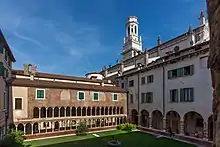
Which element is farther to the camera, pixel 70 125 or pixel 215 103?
pixel 70 125

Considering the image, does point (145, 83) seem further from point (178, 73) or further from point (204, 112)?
point (204, 112)

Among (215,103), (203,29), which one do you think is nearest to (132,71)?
(203,29)

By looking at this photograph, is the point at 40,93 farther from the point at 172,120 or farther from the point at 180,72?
the point at 172,120

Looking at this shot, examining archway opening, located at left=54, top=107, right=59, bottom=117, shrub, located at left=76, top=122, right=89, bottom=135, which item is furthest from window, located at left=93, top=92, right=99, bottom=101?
archway opening, located at left=54, top=107, right=59, bottom=117

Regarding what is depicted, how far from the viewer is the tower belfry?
61156 millimetres

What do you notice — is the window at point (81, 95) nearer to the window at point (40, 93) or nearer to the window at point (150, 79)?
the window at point (40, 93)

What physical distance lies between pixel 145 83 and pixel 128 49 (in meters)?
28.6

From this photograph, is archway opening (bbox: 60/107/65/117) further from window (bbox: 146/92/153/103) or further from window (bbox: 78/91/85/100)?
window (bbox: 146/92/153/103)

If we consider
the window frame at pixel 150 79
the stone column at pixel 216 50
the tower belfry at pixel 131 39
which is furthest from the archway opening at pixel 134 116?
the stone column at pixel 216 50

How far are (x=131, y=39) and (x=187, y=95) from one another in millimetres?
38225

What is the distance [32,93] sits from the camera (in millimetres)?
26734

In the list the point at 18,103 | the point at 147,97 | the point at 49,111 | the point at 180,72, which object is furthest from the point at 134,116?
the point at 18,103

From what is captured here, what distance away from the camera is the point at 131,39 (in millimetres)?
61438

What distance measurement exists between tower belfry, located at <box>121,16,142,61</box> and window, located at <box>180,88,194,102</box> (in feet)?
115
